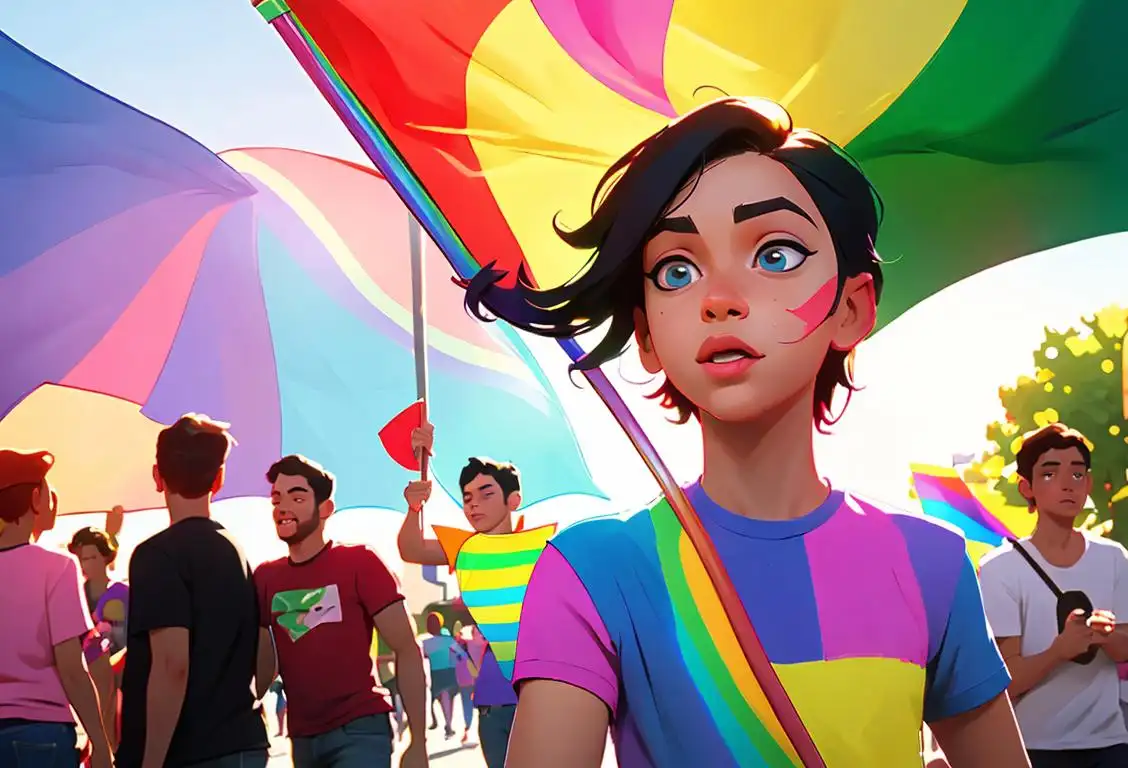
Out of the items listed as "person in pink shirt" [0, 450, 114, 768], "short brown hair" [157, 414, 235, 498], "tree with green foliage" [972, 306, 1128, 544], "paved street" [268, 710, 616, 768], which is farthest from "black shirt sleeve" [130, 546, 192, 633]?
"tree with green foliage" [972, 306, 1128, 544]

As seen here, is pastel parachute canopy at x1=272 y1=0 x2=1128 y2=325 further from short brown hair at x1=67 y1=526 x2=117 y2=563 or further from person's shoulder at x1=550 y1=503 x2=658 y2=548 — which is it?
short brown hair at x1=67 y1=526 x2=117 y2=563

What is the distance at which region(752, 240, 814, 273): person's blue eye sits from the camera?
206 cm

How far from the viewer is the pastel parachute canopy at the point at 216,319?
6004mm

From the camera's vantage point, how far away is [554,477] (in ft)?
25.1

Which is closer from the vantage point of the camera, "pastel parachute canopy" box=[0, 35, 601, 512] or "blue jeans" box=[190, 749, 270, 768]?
"blue jeans" box=[190, 749, 270, 768]

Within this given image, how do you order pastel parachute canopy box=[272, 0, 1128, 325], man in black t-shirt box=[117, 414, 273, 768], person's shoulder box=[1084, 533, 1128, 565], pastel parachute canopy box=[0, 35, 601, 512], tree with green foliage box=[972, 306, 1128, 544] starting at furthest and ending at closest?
tree with green foliage box=[972, 306, 1128, 544]
pastel parachute canopy box=[0, 35, 601, 512]
person's shoulder box=[1084, 533, 1128, 565]
man in black t-shirt box=[117, 414, 273, 768]
pastel parachute canopy box=[272, 0, 1128, 325]

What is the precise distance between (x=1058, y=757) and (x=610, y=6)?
8.34 ft

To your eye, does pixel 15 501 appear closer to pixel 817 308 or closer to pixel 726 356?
pixel 726 356

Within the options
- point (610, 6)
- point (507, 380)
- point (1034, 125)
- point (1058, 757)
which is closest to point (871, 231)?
point (1034, 125)

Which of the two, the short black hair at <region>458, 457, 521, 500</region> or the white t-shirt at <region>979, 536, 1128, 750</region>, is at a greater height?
the short black hair at <region>458, 457, 521, 500</region>

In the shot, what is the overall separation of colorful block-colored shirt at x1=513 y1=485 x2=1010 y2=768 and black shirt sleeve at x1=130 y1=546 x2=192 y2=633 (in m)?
1.92

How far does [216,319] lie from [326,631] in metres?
3.55

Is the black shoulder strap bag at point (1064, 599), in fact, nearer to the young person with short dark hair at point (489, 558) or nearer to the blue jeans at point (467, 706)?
the young person with short dark hair at point (489, 558)

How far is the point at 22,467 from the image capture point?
4.18 meters
